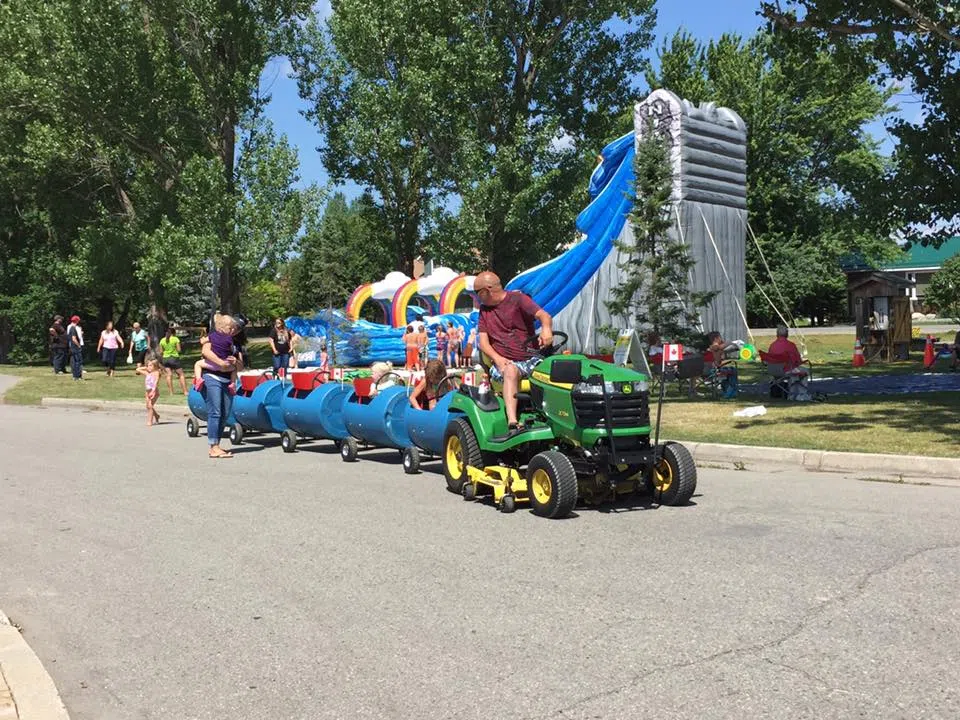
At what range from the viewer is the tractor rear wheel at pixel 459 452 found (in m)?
9.27

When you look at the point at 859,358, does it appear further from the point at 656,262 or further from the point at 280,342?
the point at 280,342

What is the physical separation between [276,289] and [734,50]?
151 ft

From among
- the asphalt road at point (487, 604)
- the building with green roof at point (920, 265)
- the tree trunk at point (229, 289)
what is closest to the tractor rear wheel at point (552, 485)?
the asphalt road at point (487, 604)

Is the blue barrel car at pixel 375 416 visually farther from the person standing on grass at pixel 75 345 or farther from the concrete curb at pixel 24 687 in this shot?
the person standing on grass at pixel 75 345

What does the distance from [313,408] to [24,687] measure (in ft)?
27.6

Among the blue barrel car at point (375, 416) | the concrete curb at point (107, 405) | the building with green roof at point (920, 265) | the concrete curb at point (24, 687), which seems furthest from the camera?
the building with green roof at point (920, 265)

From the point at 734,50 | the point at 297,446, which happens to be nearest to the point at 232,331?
the point at 297,446

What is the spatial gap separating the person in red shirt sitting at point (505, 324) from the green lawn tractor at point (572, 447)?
24 cm

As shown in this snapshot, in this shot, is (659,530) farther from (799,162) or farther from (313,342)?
(799,162)

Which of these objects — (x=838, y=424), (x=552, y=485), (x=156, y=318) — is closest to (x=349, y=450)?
(x=552, y=485)

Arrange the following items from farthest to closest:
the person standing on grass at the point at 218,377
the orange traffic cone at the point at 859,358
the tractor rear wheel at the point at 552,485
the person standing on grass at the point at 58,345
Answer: the person standing on grass at the point at 58,345 < the orange traffic cone at the point at 859,358 < the person standing on grass at the point at 218,377 < the tractor rear wheel at the point at 552,485

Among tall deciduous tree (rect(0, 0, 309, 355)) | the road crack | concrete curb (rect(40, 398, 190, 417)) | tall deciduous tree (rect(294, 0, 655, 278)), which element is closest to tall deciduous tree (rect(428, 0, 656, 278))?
tall deciduous tree (rect(294, 0, 655, 278))

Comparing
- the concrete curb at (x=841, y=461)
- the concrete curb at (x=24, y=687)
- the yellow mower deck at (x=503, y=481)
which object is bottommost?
the concrete curb at (x=24, y=687)

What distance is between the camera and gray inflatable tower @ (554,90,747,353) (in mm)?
26094
